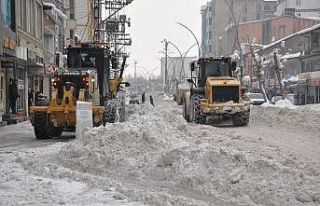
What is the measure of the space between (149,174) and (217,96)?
16.2 m

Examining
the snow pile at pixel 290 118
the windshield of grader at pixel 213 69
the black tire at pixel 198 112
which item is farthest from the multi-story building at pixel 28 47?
the snow pile at pixel 290 118

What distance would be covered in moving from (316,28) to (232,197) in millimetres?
60159

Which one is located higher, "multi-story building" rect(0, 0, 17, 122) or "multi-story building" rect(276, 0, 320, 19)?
"multi-story building" rect(276, 0, 320, 19)

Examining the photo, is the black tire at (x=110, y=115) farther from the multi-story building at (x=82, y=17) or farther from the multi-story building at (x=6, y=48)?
the multi-story building at (x=82, y=17)

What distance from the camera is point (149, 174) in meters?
11.6

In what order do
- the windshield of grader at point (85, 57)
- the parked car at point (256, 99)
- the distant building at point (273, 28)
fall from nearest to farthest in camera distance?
the windshield of grader at point (85, 57), the parked car at point (256, 99), the distant building at point (273, 28)

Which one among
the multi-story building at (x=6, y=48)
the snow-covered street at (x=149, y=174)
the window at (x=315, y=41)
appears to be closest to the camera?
the snow-covered street at (x=149, y=174)

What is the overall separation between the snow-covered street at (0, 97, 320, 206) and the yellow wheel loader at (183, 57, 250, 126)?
35.9 ft

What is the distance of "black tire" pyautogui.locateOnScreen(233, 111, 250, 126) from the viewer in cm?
2725

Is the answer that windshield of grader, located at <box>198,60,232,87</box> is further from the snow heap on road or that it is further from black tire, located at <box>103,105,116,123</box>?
the snow heap on road

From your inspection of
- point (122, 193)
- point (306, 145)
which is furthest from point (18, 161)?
point (306, 145)

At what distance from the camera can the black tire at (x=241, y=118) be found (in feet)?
89.4

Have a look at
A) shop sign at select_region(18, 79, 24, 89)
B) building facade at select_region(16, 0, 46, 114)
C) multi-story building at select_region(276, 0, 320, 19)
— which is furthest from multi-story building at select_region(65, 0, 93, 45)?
multi-story building at select_region(276, 0, 320, 19)

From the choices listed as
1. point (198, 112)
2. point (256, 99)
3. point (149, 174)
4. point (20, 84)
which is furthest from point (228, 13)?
point (149, 174)
